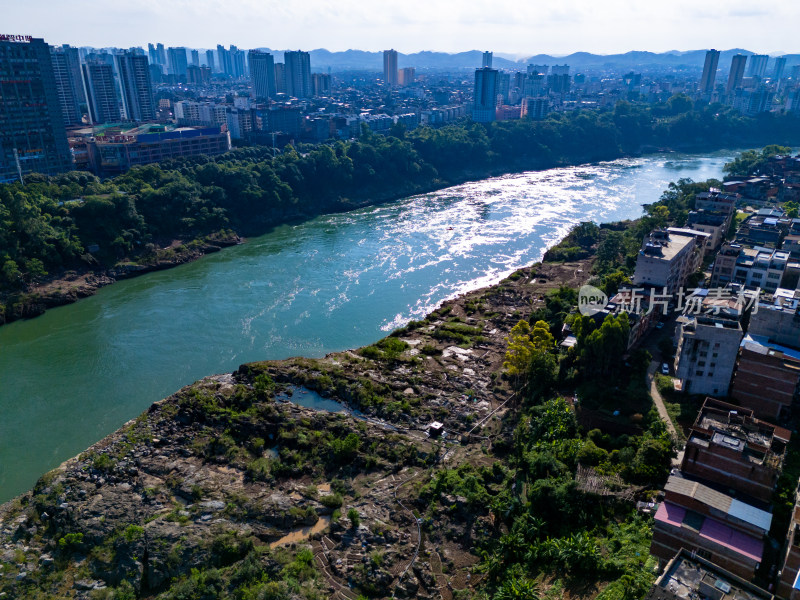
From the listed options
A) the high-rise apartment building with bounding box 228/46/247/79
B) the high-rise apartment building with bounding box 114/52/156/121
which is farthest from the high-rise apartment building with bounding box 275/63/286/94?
the high-rise apartment building with bounding box 228/46/247/79

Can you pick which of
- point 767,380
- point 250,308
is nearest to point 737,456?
point 767,380

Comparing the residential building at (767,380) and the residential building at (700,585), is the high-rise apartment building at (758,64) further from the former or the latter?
the residential building at (700,585)

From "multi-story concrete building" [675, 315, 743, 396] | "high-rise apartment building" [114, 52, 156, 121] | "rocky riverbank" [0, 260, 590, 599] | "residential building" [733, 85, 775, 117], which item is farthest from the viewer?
"residential building" [733, 85, 775, 117]

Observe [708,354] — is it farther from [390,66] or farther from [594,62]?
[594,62]

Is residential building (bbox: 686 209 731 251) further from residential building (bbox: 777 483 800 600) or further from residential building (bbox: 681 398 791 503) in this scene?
residential building (bbox: 777 483 800 600)

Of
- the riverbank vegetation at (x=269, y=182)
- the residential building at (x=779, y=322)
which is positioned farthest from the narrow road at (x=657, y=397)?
the riverbank vegetation at (x=269, y=182)

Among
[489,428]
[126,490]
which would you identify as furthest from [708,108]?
[126,490]

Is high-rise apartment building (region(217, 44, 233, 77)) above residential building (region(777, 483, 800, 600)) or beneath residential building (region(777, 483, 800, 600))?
above
